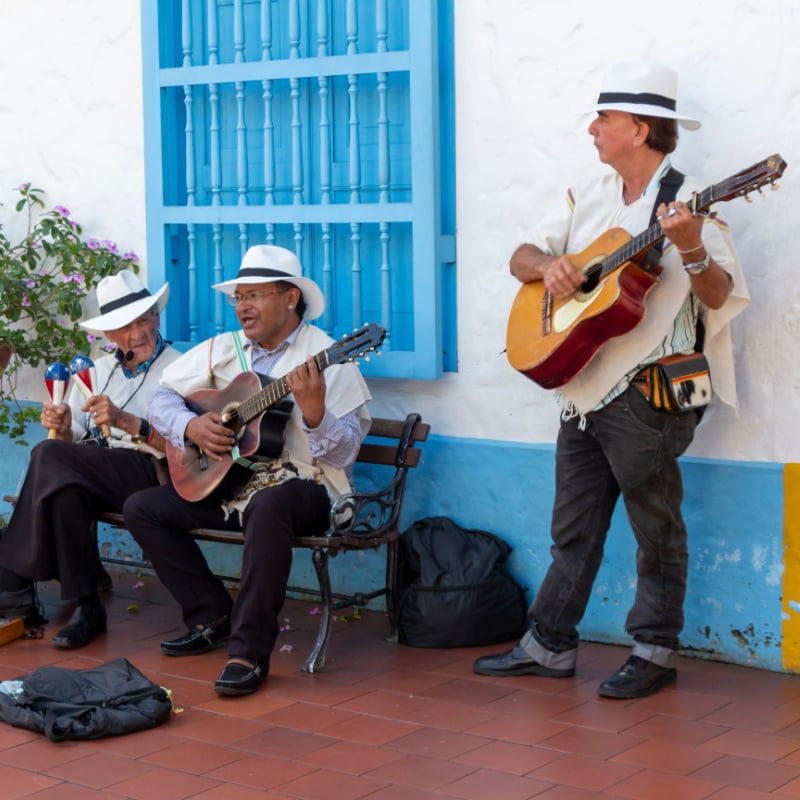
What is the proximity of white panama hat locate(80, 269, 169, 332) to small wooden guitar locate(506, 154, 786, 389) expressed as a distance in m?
1.80

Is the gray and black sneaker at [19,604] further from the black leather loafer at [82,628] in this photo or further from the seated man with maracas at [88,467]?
the black leather loafer at [82,628]

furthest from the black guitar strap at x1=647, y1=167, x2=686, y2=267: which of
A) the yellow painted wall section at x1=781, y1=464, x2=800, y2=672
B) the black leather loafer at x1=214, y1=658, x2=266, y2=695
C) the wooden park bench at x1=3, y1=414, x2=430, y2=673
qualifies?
the black leather loafer at x1=214, y1=658, x2=266, y2=695

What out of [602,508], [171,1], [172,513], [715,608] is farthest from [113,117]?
[715,608]

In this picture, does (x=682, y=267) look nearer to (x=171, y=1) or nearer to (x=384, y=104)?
(x=384, y=104)

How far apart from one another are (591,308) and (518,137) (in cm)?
120

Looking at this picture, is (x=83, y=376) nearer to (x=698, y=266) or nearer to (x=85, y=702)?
(x=85, y=702)

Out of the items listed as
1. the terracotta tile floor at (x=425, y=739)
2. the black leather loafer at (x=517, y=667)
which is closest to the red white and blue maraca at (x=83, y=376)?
the terracotta tile floor at (x=425, y=739)

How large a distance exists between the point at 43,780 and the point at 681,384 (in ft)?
7.53

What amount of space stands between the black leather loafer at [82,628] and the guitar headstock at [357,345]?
156 centimetres

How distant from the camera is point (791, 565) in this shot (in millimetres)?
4914

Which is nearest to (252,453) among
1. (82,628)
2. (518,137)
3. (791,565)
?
(82,628)

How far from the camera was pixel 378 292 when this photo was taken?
5902 millimetres

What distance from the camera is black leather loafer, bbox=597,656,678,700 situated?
475 cm

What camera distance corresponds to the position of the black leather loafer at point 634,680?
475 cm
